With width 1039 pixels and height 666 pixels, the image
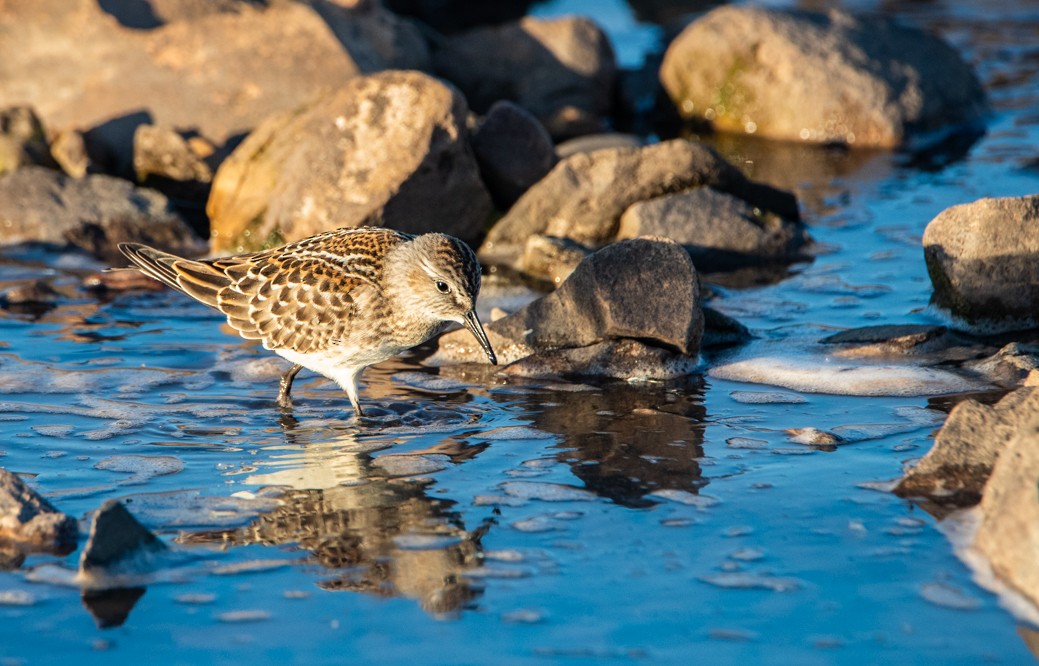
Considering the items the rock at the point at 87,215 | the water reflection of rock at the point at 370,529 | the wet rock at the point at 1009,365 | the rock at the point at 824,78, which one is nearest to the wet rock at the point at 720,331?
the wet rock at the point at 1009,365

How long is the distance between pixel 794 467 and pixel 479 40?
11260mm

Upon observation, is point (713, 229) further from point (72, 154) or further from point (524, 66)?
point (72, 154)

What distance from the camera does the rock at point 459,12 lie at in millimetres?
24531

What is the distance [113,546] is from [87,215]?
780 cm

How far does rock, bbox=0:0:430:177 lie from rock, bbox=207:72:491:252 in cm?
202

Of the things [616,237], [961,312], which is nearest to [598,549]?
[961,312]

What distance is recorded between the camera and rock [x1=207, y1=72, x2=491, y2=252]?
39.9 feet

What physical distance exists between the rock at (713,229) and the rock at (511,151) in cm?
128

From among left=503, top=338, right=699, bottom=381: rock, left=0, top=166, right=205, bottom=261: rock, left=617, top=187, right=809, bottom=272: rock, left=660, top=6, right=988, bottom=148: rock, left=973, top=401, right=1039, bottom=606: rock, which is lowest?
left=0, top=166, right=205, bottom=261: rock

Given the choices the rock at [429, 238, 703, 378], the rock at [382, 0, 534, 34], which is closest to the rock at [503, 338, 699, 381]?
the rock at [429, 238, 703, 378]

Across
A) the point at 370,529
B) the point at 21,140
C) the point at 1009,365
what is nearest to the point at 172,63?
the point at 21,140

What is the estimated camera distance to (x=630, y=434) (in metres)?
8.19

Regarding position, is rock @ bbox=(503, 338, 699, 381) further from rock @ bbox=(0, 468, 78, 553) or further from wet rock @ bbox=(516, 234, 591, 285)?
rock @ bbox=(0, 468, 78, 553)

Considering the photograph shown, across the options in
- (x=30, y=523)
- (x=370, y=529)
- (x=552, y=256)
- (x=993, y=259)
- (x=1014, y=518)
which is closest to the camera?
(x=1014, y=518)
